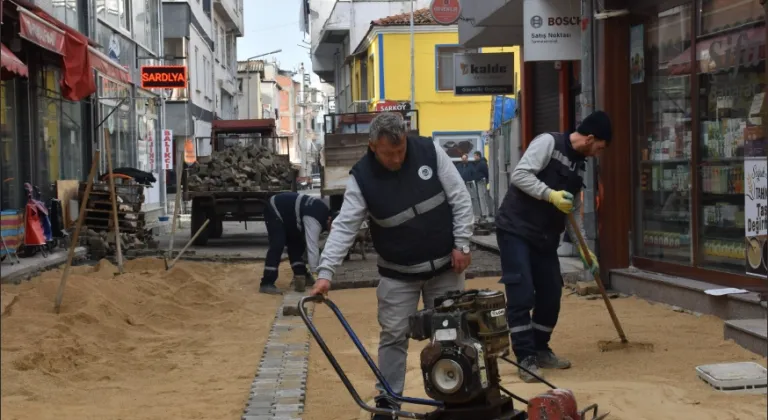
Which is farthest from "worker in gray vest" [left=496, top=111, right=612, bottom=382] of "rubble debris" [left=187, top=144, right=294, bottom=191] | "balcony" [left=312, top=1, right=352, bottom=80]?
"balcony" [left=312, top=1, right=352, bottom=80]

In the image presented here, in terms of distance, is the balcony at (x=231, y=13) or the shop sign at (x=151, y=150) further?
the balcony at (x=231, y=13)

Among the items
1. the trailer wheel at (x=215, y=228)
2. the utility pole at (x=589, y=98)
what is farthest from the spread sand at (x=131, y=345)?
the trailer wheel at (x=215, y=228)

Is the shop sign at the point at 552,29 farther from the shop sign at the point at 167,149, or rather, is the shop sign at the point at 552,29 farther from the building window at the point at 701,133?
the shop sign at the point at 167,149

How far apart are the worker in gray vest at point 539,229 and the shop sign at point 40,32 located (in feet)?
25.8

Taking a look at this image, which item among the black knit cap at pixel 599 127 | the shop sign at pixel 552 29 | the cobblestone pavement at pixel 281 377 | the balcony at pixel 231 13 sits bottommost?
the cobblestone pavement at pixel 281 377

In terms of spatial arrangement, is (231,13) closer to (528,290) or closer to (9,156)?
(9,156)

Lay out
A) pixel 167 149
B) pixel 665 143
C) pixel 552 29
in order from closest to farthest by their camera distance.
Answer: pixel 665 143, pixel 552 29, pixel 167 149

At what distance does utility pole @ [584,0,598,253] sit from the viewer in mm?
10875

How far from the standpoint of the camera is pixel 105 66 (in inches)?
645

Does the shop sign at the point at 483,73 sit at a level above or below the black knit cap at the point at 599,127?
above

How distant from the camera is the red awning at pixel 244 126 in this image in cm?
2859

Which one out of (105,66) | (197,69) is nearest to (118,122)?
(105,66)

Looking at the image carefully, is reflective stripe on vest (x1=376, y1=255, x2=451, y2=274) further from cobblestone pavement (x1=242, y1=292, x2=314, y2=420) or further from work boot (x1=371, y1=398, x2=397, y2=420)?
cobblestone pavement (x1=242, y1=292, x2=314, y2=420)

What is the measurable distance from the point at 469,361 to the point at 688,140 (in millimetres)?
5755
